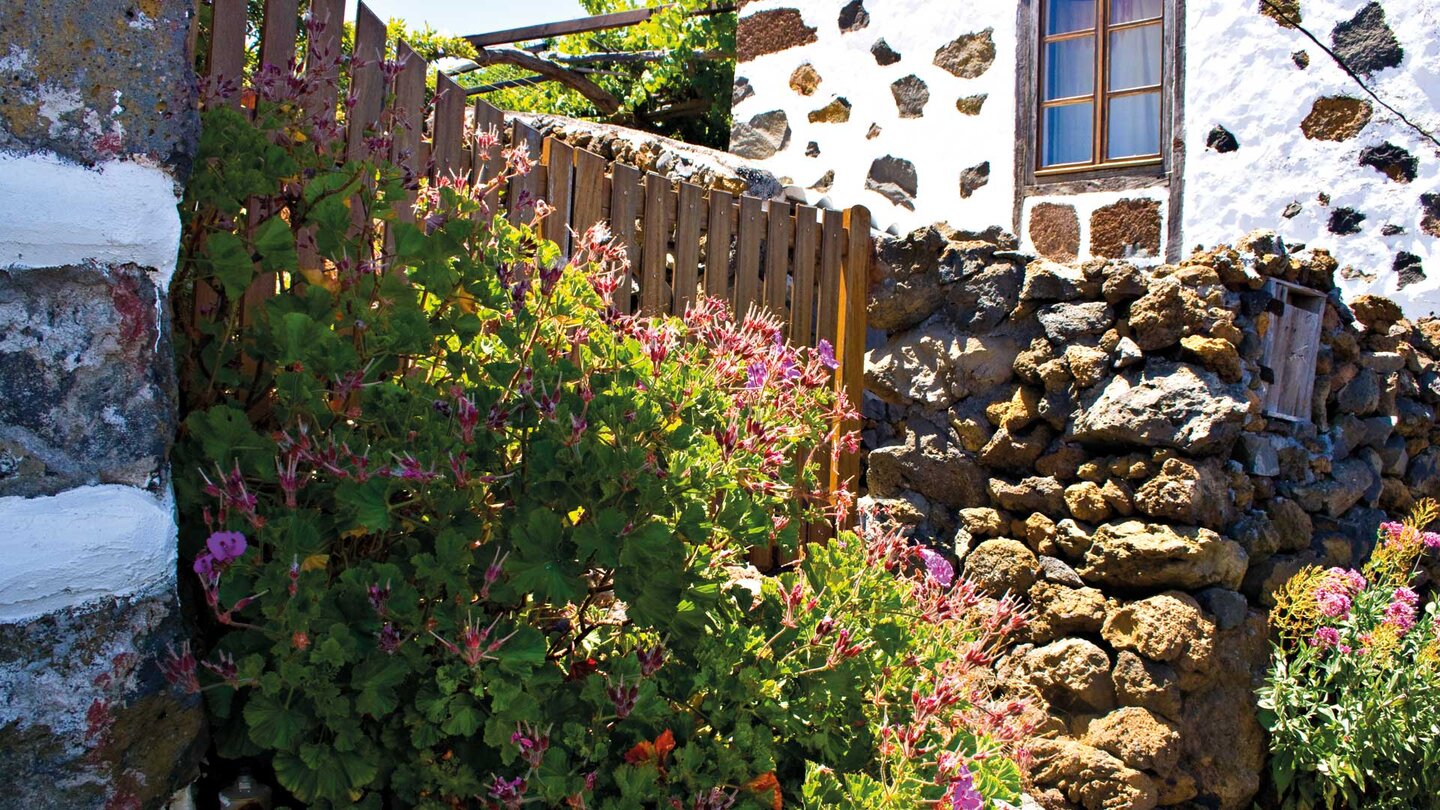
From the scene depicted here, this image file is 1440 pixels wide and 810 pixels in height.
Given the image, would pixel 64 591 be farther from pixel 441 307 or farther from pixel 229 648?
pixel 441 307

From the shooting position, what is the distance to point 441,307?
5.82ft

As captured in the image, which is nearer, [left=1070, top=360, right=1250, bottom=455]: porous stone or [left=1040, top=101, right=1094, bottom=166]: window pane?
[left=1070, top=360, right=1250, bottom=455]: porous stone

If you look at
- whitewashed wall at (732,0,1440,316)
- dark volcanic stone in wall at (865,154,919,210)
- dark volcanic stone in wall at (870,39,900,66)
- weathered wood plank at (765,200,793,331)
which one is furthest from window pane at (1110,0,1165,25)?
weathered wood plank at (765,200,793,331)

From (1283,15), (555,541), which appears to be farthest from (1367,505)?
(555,541)

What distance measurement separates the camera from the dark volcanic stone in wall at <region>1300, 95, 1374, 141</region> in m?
4.62

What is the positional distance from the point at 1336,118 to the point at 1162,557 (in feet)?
7.44

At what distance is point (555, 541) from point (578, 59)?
752 centimetres

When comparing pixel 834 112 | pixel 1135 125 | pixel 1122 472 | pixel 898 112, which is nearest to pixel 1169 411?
pixel 1122 472

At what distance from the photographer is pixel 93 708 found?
134cm

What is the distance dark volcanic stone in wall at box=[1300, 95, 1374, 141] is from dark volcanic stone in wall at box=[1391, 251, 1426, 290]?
515mm

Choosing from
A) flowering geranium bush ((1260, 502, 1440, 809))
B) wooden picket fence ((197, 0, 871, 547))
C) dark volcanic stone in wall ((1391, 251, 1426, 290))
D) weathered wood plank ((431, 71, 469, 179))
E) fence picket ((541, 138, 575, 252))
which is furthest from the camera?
dark volcanic stone in wall ((1391, 251, 1426, 290))

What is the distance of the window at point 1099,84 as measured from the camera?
4.98 meters

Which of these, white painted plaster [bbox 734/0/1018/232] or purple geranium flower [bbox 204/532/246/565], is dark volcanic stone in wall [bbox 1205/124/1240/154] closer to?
white painted plaster [bbox 734/0/1018/232]

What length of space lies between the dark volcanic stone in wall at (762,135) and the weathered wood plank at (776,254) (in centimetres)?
202
